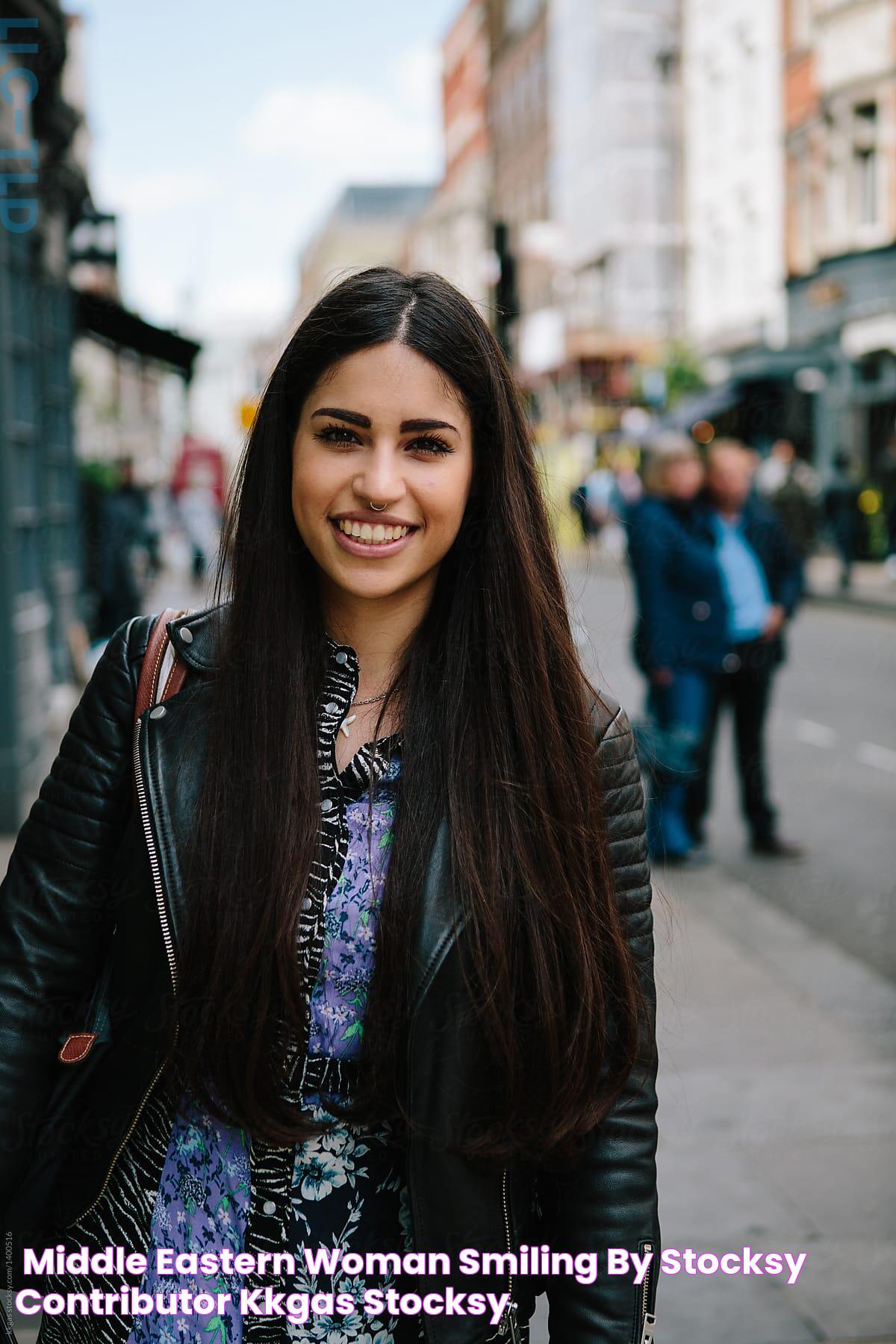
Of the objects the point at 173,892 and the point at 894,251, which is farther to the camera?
the point at 894,251

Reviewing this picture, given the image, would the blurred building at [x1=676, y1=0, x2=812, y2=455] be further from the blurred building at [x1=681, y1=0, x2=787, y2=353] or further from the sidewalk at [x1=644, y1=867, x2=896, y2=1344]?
the sidewalk at [x1=644, y1=867, x2=896, y2=1344]

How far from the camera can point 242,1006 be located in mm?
1628

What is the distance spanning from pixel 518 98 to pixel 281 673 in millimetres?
62289

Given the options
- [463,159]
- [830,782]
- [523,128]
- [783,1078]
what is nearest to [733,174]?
[523,128]

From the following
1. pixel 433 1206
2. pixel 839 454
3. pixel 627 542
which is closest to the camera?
pixel 433 1206

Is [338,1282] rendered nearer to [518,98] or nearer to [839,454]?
[839,454]

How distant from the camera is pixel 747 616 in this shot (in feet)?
23.3

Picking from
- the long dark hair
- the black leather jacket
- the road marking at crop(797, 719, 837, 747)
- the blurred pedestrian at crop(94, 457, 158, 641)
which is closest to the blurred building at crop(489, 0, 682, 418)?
the road marking at crop(797, 719, 837, 747)

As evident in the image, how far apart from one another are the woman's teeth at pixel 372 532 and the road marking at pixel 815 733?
9125 millimetres

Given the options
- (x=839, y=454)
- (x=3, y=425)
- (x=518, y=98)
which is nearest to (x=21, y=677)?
(x=3, y=425)

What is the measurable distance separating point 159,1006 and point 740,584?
5.72 metres

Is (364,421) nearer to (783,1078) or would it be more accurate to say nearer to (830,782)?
(783,1078)

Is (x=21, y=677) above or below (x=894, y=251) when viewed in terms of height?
below

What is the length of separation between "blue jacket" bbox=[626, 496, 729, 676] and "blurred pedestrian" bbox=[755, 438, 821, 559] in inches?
485
